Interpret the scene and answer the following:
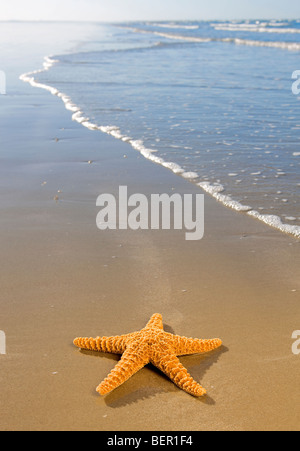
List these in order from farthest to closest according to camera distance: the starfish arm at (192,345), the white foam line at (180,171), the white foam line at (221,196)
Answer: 1. the white foam line at (221,196)
2. the white foam line at (180,171)
3. the starfish arm at (192,345)

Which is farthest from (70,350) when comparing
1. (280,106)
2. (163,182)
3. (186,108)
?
(280,106)

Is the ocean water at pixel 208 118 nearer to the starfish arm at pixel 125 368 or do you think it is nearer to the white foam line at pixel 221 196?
the white foam line at pixel 221 196

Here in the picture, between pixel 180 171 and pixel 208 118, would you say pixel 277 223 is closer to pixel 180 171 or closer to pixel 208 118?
pixel 180 171

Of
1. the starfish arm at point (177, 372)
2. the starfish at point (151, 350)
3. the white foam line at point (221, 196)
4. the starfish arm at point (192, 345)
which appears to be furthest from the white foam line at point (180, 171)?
the starfish arm at point (177, 372)

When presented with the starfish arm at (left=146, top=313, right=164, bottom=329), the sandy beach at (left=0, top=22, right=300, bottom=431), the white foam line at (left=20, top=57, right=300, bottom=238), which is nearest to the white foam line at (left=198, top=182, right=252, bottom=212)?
the white foam line at (left=20, top=57, right=300, bottom=238)

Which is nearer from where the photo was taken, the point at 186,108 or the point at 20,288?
the point at 20,288

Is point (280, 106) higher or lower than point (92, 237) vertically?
higher
